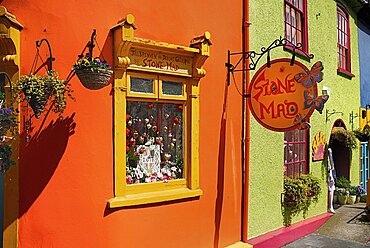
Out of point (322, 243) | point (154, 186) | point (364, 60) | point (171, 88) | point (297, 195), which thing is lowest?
point (322, 243)

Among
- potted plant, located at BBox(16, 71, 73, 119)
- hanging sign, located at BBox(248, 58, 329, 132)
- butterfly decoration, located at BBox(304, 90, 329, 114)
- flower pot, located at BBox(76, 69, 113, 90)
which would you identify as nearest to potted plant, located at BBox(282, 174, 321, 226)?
hanging sign, located at BBox(248, 58, 329, 132)

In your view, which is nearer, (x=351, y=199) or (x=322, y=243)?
(x=322, y=243)

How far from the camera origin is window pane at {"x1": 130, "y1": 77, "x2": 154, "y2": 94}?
16.7 feet

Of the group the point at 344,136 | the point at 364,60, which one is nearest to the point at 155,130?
the point at 344,136

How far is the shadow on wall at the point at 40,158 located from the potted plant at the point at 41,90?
0.36 metres

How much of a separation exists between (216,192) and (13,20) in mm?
3737

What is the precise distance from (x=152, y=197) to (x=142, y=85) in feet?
4.84

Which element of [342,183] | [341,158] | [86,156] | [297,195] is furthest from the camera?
[341,158]

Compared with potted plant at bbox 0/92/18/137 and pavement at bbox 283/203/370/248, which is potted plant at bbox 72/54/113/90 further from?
pavement at bbox 283/203/370/248

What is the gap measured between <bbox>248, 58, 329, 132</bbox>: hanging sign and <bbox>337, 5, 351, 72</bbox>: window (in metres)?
5.78

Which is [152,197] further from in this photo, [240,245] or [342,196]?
[342,196]

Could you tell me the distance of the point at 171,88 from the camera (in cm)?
550

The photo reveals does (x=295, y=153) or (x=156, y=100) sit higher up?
(x=156, y=100)

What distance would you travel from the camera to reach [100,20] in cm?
477
